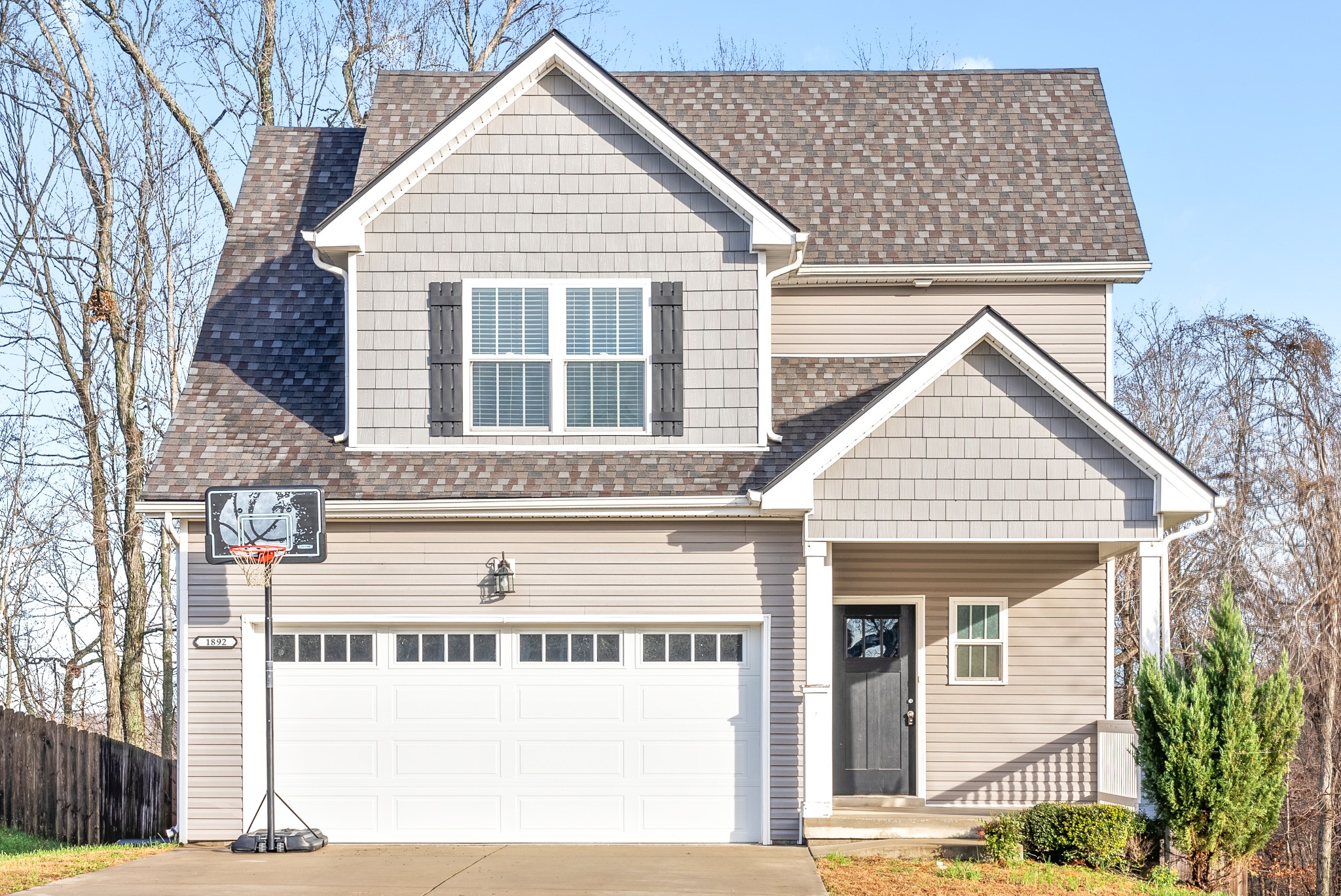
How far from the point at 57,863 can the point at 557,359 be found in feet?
20.7

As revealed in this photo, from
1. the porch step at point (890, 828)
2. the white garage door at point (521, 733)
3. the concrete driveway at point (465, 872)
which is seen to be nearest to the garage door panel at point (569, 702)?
the white garage door at point (521, 733)

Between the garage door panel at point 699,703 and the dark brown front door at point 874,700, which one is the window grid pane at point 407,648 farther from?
the dark brown front door at point 874,700

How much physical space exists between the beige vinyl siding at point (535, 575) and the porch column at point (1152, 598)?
3114mm

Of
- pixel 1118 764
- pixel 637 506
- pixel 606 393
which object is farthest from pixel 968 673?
pixel 606 393

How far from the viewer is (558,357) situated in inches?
516

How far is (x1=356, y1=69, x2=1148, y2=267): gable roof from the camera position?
14.3 m

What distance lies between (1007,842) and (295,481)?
719 centimetres

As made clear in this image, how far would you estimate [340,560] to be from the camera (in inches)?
504

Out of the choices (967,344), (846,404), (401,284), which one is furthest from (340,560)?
(967,344)

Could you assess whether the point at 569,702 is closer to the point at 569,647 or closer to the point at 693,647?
the point at 569,647

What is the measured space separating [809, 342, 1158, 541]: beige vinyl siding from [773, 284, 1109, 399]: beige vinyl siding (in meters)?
2.20

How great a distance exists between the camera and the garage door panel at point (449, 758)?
12.8 m

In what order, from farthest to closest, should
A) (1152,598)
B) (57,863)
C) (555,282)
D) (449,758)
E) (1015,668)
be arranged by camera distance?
(1015,668) → (555,282) → (449,758) → (1152,598) → (57,863)

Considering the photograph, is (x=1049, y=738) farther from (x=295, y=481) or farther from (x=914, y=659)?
(x=295, y=481)
